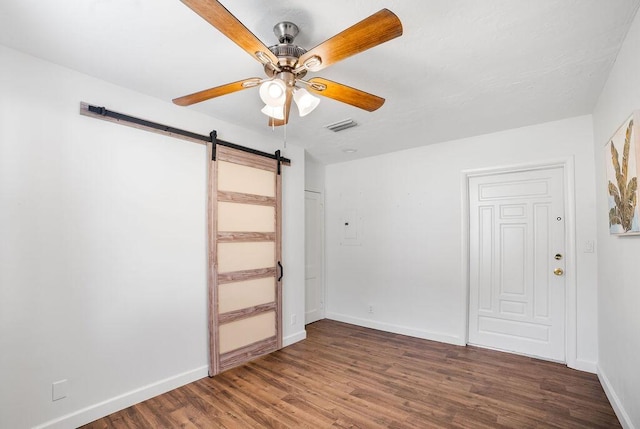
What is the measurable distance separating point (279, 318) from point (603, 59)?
373 centimetres

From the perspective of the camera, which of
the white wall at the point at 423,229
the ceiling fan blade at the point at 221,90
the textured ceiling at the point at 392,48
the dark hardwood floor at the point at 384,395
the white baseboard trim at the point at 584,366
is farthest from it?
the white wall at the point at 423,229

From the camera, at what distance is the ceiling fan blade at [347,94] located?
1.84m

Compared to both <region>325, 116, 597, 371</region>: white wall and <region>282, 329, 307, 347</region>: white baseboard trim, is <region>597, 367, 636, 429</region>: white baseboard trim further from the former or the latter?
<region>282, 329, 307, 347</region>: white baseboard trim

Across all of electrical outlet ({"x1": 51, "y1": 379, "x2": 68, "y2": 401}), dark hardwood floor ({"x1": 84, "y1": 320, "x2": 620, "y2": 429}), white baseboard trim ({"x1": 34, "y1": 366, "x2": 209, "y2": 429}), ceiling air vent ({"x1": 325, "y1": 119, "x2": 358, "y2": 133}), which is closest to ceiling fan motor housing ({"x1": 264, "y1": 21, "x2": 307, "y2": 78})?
ceiling air vent ({"x1": 325, "y1": 119, "x2": 358, "y2": 133})

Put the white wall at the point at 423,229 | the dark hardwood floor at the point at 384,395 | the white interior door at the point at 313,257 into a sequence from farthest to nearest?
the white interior door at the point at 313,257, the white wall at the point at 423,229, the dark hardwood floor at the point at 384,395

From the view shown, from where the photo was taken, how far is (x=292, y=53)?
1.72m

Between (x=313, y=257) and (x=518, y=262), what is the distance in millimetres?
2822

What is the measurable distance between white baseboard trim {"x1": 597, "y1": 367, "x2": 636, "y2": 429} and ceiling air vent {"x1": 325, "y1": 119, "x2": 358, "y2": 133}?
314 cm

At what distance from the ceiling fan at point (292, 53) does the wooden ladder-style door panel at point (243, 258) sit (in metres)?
1.35

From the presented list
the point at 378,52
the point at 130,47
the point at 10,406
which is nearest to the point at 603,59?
the point at 378,52

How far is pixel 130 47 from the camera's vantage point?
2023 millimetres

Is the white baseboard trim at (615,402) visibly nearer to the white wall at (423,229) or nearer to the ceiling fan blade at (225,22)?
the white wall at (423,229)

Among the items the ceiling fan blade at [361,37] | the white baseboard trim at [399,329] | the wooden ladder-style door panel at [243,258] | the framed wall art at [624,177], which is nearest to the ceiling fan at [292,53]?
the ceiling fan blade at [361,37]

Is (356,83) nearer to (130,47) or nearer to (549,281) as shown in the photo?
(130,47)
